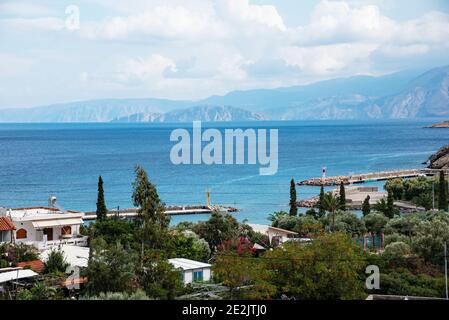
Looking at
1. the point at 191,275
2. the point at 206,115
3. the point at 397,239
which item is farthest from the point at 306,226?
the point at 206,115

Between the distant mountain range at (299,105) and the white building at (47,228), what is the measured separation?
217 ft

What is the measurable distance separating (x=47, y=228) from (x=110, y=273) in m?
5.94

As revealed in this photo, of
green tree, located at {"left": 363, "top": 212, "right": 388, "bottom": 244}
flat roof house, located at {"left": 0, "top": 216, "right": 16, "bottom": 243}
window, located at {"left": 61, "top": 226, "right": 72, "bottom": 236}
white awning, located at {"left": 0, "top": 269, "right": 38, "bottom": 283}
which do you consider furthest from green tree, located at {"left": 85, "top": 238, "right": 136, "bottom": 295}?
green tree, located at {"left": 363, "top": 212, "right": 388, "bottom": 244}

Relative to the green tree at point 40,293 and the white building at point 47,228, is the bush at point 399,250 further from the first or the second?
the white building at point 47,228

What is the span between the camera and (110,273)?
7.89 meters

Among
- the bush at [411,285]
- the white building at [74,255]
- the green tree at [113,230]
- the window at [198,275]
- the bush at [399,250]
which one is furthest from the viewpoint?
the green tree at [113,230]

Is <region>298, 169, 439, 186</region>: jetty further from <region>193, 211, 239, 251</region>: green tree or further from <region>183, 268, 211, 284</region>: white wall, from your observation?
<region>183, 268, 211, 284</region>: white wall

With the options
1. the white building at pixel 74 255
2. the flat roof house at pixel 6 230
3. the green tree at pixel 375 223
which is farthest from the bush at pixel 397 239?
the flat roof house at pixel 6 230

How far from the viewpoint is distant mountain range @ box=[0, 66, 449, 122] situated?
296 ft

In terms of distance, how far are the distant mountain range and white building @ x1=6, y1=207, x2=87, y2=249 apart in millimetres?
66294

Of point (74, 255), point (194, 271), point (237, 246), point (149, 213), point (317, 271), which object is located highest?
point (149, 213)

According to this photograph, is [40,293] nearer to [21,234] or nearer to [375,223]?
[21,234]

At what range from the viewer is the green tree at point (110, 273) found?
786cm
